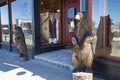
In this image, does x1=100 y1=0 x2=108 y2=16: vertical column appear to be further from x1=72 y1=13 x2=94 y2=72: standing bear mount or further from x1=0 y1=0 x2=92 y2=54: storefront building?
x1=0 y1=0 x2=92 y2=54: storefront building

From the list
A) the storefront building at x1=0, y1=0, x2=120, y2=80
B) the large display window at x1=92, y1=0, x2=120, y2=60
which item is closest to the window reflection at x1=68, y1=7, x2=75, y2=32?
the storefront building at x1=0, y1=0, x2=120, y2=80

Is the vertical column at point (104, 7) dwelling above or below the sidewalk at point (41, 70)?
above

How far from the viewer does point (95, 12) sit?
535 cm

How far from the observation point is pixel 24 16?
28.5ft

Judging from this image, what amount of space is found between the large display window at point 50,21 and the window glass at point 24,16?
20.7 inches

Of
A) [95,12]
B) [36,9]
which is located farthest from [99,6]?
[36,9]

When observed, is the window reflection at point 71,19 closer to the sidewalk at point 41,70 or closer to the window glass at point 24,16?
the window glass at point 24,16

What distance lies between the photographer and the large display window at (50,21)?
8250mm

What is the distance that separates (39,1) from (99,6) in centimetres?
344

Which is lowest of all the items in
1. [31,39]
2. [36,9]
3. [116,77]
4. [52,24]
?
[116,77]

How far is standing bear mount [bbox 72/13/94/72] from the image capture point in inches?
177

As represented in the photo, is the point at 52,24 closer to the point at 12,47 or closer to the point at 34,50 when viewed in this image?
the point at 34,50

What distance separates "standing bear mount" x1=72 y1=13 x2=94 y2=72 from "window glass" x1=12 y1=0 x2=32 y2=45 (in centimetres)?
391

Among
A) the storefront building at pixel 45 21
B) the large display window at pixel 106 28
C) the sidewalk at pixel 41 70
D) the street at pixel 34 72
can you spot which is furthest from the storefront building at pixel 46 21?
the large display window at pixel 106 28
